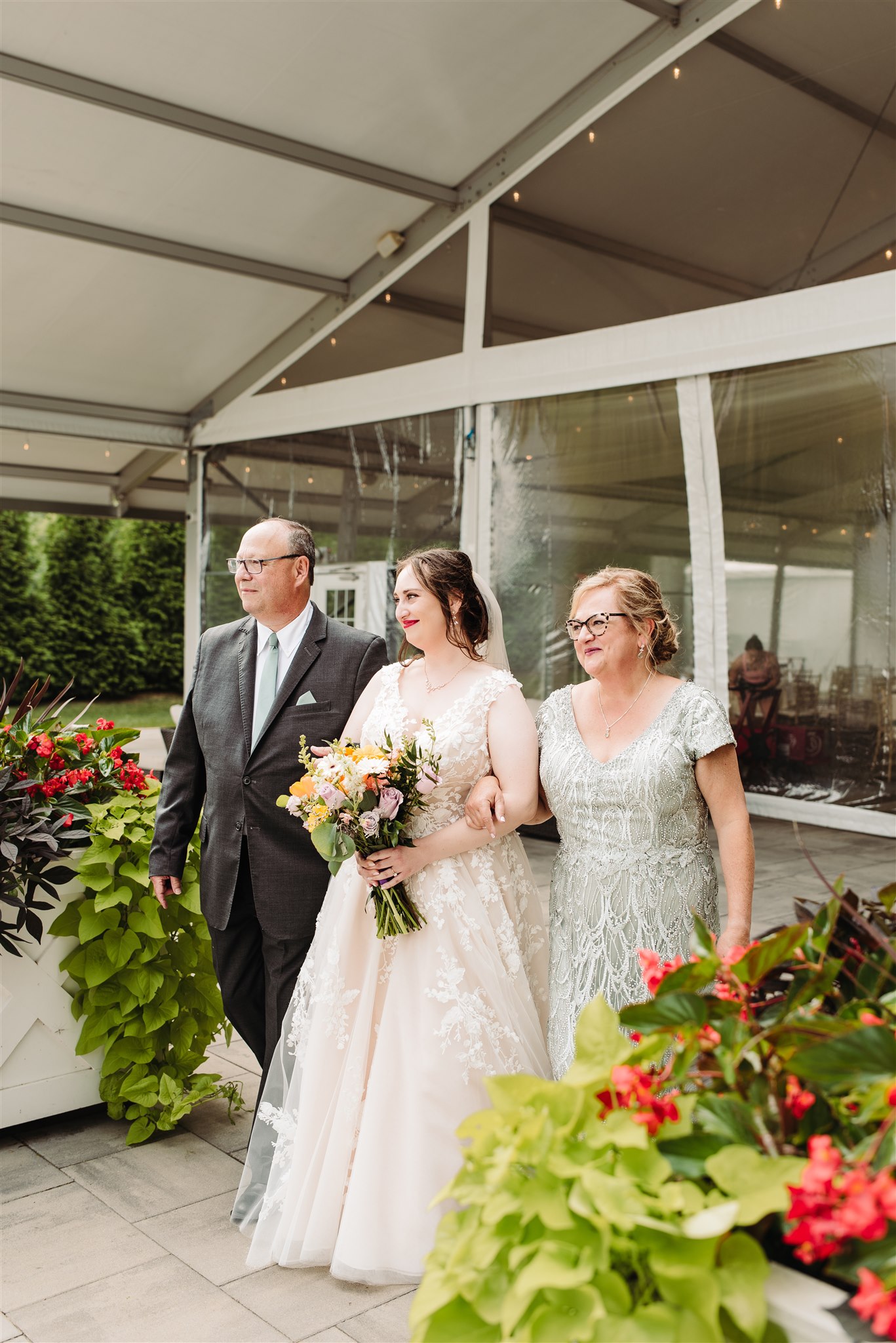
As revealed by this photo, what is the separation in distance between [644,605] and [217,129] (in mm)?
6625

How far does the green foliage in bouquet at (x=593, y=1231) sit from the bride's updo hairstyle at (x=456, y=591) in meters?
1.87

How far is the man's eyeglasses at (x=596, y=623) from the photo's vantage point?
2.54 meters

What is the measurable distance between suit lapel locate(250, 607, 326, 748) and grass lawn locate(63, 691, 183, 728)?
63.2ft

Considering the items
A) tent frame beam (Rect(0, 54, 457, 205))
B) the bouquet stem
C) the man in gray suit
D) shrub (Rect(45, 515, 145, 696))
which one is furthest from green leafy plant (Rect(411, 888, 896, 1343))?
shrub (Rect(45, 515, 145, 696))

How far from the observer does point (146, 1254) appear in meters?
2.74

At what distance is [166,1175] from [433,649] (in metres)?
1.74

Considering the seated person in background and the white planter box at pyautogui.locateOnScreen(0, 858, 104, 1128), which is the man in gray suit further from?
the seated person in background

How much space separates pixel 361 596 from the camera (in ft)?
34.6

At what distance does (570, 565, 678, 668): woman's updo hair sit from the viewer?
2.55 metres

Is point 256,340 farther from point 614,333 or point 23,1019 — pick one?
point 23,1019

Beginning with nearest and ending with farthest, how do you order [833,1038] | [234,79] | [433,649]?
[833,1038], [433,649], [234,79]

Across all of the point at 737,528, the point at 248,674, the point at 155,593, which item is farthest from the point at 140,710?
the point at 248,674

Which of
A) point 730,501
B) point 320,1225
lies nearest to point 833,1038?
point 320,1225

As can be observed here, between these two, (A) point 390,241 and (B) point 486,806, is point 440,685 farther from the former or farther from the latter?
(A) point 390,241
